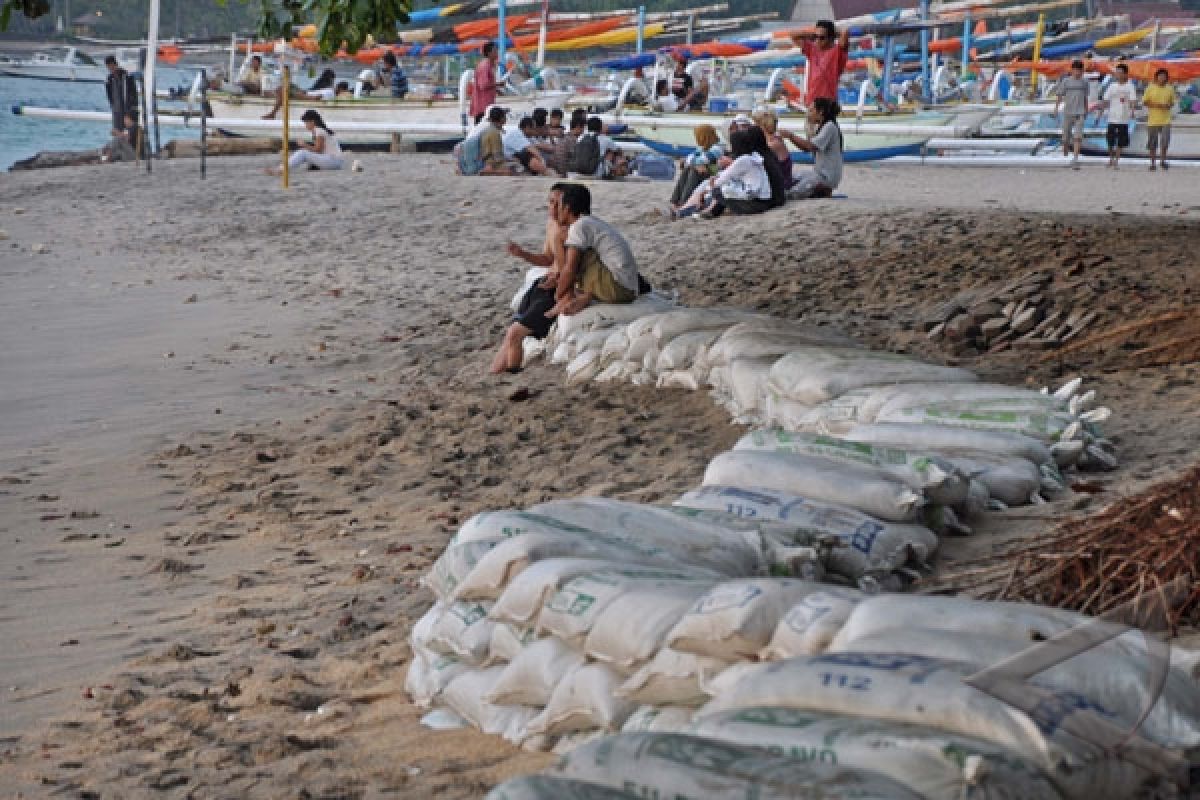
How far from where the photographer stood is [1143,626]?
352 centimetres

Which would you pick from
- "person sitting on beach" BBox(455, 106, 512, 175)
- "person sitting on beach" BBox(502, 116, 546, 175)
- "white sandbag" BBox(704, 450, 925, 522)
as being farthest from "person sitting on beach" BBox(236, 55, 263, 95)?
"white sandbag" BBox(704, 450, 925, 522)

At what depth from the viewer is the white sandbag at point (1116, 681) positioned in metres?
2.89

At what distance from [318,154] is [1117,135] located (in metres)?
10.6

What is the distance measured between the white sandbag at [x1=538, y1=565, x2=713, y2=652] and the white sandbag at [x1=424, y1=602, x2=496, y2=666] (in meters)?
0.27

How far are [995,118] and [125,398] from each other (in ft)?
72.5

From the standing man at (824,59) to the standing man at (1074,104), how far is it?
777cm

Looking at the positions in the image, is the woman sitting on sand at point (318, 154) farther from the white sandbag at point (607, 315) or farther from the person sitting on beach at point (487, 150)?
the white sandbag at point (607, 315)

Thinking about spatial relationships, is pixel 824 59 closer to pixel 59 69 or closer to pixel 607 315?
pixel 607 315

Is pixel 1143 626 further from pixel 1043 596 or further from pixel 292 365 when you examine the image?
pixel 292 365

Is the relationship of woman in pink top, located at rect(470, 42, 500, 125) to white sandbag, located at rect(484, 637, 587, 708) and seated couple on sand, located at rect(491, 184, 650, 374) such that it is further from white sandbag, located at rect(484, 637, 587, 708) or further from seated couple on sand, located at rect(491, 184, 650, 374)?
white sandbag, located at rect(484, 637, 587, 708)

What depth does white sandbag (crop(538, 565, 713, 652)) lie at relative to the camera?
345 centimetres

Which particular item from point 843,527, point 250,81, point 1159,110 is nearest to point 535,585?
point 843,527

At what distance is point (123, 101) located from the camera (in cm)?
2231

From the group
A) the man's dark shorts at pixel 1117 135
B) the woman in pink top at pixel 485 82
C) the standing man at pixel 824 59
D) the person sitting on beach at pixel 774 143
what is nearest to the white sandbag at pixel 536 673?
the person sitting on beach at pixel 774 143
